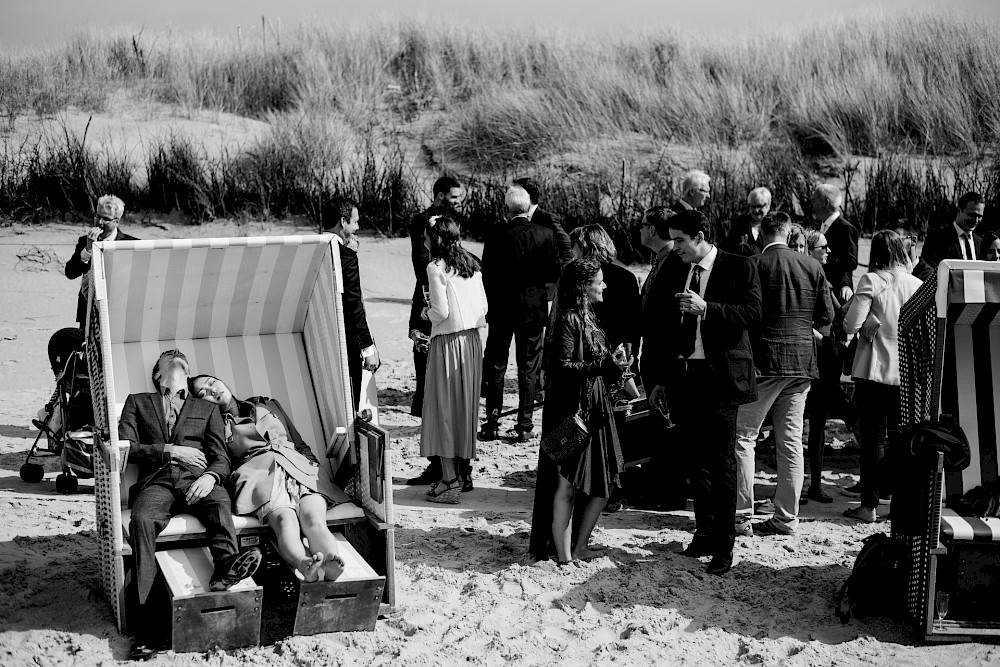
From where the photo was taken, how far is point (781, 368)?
5586 mm

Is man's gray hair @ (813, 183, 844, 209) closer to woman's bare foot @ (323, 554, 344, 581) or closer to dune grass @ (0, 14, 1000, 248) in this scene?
woman's bare foot @ (323, 554, 344, 581)

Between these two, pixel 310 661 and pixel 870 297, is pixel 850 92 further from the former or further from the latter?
pixel 310 661

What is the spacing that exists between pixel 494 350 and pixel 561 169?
9473 mm

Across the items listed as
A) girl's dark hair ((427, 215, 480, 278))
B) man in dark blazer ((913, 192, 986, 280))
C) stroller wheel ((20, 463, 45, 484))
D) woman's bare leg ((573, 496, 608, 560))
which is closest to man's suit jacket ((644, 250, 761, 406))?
woman's bare leg ((573, 496, 608, 560))

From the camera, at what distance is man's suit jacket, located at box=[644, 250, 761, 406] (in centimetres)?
513

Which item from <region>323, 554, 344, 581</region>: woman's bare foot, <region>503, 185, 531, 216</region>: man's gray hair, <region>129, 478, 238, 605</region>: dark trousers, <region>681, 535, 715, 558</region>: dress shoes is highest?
<region>503, 185, 531, 216</region>: man's gray hair

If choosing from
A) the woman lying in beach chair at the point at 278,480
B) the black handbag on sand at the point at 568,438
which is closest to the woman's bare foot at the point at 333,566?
the woman lying in beach chair at the point at 278,480

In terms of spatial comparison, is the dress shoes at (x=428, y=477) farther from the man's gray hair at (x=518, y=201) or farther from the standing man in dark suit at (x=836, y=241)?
the standing man in dark suit at (x=836, y=241)

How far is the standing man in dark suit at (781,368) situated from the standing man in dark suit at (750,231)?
1.08 meters

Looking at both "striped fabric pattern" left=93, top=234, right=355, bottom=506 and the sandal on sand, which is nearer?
"striped fabric pattern" left=93, top=234, right=355, bottom=506

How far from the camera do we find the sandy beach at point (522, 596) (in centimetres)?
447

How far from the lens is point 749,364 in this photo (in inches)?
205

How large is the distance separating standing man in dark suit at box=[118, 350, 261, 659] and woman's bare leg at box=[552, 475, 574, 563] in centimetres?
155

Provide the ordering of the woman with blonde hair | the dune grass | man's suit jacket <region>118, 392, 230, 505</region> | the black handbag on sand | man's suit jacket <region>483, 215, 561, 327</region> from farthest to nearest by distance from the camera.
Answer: the dune grass → man's suit jacket <region>483, 215, 561, 327</region> → the woman with blonde hair → the black handbag on sand → man's suit jacket <region>118, 392, 230, 505</region>
